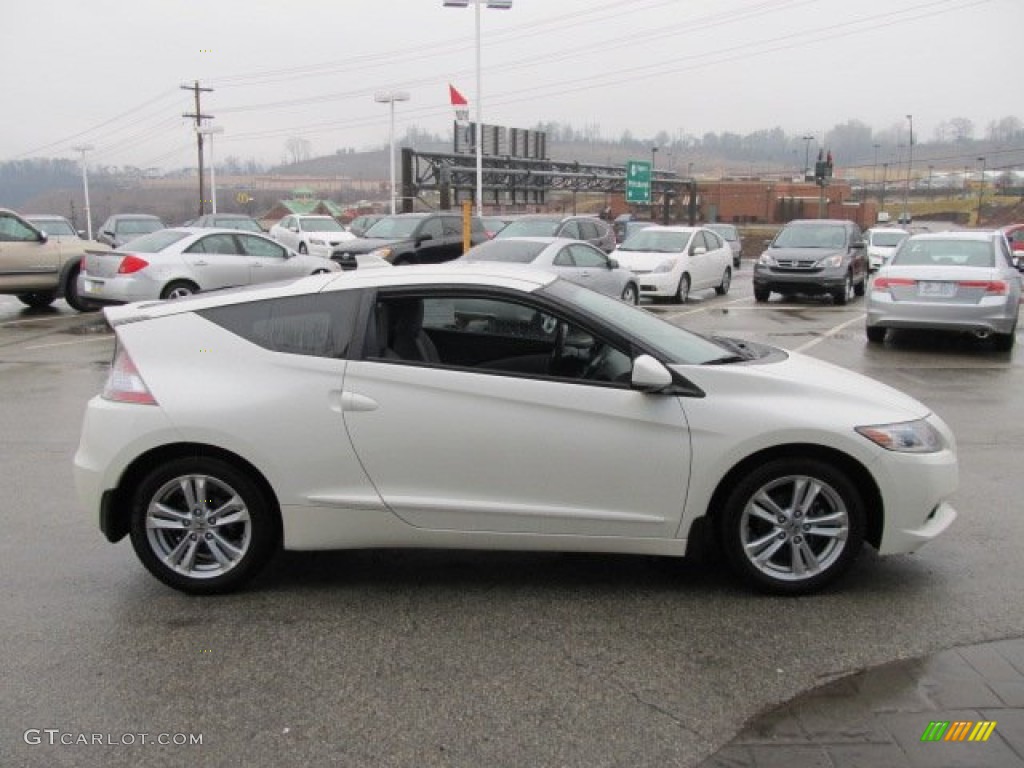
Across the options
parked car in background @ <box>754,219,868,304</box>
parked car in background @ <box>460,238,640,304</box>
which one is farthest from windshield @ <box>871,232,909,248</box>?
parked car in background @ <box>460,238,640,304</box>

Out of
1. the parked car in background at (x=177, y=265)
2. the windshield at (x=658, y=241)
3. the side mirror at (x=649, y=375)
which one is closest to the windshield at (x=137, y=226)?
the parked car in background at (x=177, y=265)

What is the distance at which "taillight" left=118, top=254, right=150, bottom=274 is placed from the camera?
14.7m

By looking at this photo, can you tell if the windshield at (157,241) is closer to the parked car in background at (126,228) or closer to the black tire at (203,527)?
the black tire at (203,527)

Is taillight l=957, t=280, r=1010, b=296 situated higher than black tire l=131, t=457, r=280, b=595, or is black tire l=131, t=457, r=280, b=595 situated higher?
taillight l=957, t=280, r=1010, b=296

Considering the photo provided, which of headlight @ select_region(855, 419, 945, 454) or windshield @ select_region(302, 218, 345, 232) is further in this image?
windshield @ select_region(302, 218, 345, 232)

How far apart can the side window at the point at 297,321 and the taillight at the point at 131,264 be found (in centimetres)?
1114

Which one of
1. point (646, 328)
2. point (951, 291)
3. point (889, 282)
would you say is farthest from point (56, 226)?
point (646, 328)

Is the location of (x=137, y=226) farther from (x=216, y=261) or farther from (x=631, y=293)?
(x=631, y=293)

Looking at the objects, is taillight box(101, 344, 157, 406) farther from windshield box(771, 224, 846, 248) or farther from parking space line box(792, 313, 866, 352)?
windshield box(771, 224, 846, 248)

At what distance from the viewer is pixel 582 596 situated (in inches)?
172

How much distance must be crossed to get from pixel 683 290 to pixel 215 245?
9.60 metres

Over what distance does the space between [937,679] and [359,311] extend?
293 centimetres

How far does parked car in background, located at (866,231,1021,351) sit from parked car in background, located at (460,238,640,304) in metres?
4.54

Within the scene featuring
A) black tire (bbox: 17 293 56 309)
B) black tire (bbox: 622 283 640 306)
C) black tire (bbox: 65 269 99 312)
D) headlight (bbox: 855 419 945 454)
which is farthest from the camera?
black tire (bbox: 17 293 56 309)
